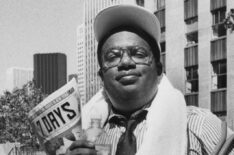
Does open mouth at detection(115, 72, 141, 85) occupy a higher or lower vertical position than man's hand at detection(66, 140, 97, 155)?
higher

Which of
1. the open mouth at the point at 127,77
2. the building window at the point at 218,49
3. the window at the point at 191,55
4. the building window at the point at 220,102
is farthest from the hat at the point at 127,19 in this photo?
the window at the point at 191,55

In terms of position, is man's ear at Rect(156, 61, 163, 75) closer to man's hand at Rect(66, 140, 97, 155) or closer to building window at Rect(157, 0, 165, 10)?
man's hand at Rect(66, 140, 97, 155)

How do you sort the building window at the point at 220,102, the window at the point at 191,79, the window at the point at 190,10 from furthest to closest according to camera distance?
the window at the point at 190,10 < the window at the point at 191,79 < the building window at the point at 220,102

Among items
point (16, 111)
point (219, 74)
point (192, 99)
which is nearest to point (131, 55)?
point (219, 74)

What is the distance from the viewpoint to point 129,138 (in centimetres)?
220

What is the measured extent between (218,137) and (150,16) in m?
0.66

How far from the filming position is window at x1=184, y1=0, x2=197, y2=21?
87.3ft

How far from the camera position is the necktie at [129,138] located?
2174mm

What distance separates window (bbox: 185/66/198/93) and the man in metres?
24.1

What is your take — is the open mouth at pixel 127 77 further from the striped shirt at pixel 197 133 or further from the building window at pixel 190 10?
the building window at pixel 190 10

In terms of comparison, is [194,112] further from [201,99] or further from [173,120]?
[201,99]

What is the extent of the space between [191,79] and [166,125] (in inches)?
971

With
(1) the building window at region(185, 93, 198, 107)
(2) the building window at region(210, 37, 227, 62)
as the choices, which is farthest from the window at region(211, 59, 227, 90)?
(1) the building window at region(185, 93, 198, 107)

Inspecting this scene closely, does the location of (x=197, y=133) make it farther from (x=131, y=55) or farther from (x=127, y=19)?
(x=127, y=19)
